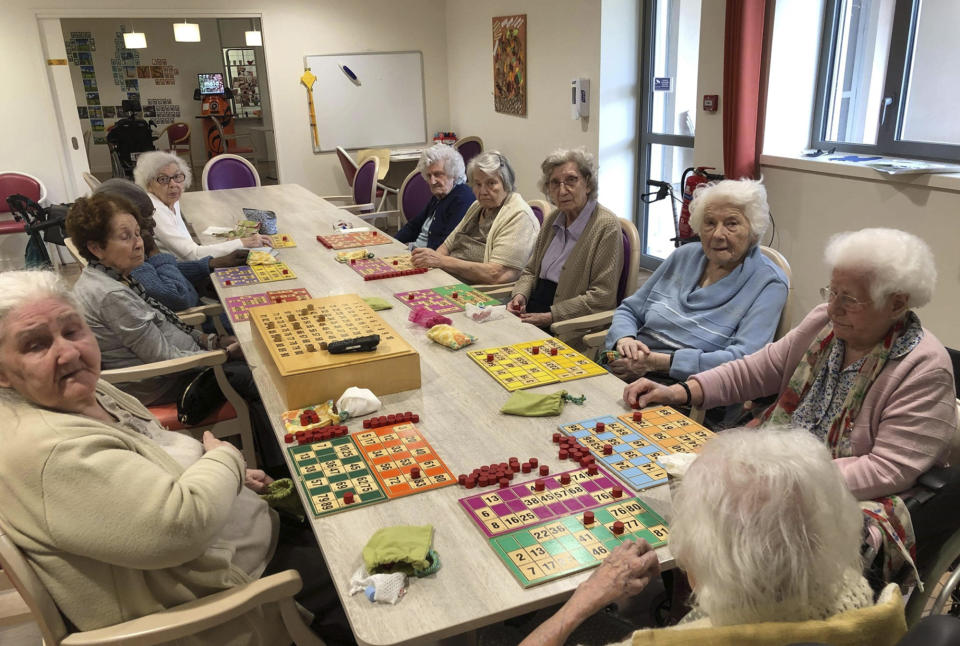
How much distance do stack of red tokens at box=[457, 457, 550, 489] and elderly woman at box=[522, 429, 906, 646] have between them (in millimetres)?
578

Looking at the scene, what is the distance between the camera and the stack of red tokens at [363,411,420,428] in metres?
1.87

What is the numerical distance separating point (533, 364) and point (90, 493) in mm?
1305

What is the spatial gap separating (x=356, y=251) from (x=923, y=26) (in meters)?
3.11

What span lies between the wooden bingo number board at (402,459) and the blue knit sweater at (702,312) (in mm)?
1005

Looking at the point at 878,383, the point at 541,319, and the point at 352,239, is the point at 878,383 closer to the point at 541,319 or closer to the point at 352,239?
the point at 541,319

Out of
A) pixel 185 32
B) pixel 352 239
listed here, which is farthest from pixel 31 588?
pixel 185 32

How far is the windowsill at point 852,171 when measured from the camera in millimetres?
3293

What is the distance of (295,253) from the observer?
12.4 feet

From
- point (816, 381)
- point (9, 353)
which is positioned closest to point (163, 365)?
point (9, 353)

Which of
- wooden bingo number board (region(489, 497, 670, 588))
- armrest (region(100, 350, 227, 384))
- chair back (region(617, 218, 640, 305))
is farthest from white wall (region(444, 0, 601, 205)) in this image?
wooden bingo number board (region(489, 497, 670, 588))

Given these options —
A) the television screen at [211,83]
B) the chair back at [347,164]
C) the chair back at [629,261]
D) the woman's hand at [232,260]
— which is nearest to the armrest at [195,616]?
the chair back at [629,261]

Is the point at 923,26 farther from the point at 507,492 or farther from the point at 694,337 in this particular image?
the point at 507,492

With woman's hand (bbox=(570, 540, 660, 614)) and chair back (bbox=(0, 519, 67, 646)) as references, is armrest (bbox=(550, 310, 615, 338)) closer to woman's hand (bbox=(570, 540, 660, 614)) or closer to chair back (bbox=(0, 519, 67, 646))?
woman's hand (bbox=(570, 540, 660, 614))

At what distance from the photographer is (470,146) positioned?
7.95 meters
